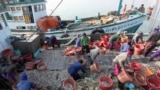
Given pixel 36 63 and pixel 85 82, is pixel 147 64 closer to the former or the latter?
pixel 85 82

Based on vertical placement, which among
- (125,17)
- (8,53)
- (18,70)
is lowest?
(18,70)

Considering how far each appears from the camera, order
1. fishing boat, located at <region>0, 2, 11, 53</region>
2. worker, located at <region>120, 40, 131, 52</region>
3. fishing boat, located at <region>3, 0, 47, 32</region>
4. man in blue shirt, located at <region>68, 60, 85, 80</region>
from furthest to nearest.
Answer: fishing boat, located at <region>3, 0, 47, 32</region>, fishing boat, located at <region>0, 2, 11, 53</region>, worker, located at <region>120, 40, 131, 52</region>, man in blue shirt, located at <region>68, 60, 85, 80</region>

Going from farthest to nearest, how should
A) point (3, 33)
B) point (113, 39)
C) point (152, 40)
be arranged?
1. point (113, 39)
2. point (3, 33)
3. point (152, 40)

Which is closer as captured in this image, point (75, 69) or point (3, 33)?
point (75, 69)

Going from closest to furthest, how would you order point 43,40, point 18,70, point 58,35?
point 18,70 → point 43,40 → point 58,35

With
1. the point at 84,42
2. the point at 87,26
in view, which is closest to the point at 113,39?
the point at 84,42

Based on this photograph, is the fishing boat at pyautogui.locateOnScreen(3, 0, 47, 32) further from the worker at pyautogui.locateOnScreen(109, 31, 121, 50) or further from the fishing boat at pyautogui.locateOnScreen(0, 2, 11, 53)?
the worker at pyautogui.locateOnScreen(109, 31, 121, 50)

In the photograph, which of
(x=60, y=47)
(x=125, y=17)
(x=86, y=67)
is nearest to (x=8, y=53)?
(x=60, y=47)

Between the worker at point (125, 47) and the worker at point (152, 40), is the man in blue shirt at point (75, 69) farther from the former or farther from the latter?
the worker at point (152, 40)

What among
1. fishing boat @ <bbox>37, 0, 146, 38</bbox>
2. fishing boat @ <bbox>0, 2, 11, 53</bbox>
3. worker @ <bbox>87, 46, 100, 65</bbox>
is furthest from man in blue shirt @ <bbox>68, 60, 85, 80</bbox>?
fishing boat @ <bbox>37, 0, 146, 38</bbox>

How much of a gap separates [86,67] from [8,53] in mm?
3971

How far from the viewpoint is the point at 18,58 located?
855 centimetres

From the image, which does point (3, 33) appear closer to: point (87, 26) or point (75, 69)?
point (75, 69)

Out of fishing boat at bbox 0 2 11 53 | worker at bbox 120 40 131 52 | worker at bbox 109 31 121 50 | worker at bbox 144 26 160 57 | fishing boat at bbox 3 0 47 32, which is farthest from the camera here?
fishing boat at bbox 3 0 47 32
